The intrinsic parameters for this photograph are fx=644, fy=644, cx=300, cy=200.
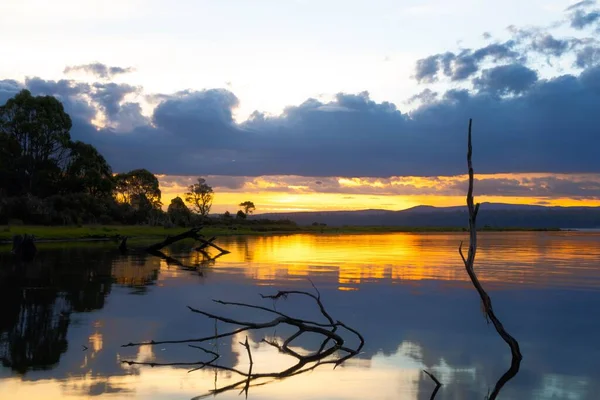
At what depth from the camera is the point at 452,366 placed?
47.3 ft

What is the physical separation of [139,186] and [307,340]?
389 feet

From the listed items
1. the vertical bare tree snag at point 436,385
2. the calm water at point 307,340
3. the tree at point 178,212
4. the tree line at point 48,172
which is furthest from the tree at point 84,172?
the vertical bare tree snag at point 436,385

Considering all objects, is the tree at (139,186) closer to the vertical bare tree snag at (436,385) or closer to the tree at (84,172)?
the tree at (84,172)

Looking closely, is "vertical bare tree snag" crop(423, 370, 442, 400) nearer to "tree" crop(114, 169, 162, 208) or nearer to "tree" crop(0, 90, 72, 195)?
"tree" crop(0, 90, 72, 195)

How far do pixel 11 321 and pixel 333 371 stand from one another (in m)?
10.2

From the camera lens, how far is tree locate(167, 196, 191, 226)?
377 ft

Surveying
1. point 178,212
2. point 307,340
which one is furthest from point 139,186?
point 307,340

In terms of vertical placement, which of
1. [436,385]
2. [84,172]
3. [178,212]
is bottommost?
[436,385]

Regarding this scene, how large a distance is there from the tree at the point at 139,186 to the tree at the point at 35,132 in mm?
33232

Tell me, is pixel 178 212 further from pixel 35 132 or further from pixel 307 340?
pixel 307 340

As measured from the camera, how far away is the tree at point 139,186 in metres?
128

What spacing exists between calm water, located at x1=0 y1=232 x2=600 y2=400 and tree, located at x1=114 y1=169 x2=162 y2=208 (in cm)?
9331

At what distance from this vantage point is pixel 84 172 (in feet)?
320

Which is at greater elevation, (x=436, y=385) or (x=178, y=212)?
(x=178, y=212)
